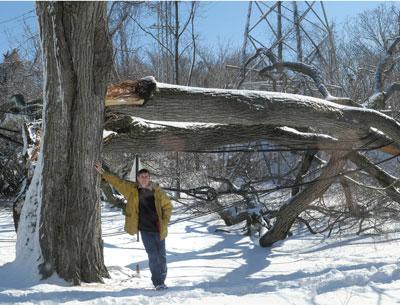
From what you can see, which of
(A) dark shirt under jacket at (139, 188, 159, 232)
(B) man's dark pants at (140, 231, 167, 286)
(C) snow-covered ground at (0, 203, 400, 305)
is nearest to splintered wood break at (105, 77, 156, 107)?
(A) dark shirt under jacket at (139, 188, 159, 232)

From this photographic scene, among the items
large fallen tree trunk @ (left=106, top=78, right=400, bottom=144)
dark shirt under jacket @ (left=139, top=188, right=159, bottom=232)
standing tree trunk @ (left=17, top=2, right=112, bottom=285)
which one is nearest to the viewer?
standing tree trunk @ (left=17, top=2, right=112, bottom=285)

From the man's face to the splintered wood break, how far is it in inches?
29.0

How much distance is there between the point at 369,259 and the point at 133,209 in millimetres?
3783

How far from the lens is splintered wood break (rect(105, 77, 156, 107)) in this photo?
525cm

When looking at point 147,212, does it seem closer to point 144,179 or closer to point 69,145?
point 144,179

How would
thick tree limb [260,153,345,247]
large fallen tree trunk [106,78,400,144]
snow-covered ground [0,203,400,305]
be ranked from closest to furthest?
snow-covered ground [0,203,400,305] < large fallen tree trunk [106,78,400,144] < thick tree limb [260,153,345,247]

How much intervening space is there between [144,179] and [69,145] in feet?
2.93

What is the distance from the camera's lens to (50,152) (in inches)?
196

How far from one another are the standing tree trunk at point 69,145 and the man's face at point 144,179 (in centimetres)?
53

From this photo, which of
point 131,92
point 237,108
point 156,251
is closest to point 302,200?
point 237,108

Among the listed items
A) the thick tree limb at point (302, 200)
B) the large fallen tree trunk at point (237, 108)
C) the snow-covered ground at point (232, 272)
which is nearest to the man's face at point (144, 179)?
the large fallen tree trunk at point (237, 108)

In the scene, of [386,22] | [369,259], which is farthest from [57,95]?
[386,22]

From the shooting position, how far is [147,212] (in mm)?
5508

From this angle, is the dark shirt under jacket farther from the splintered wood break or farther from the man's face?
the splintered wood break
